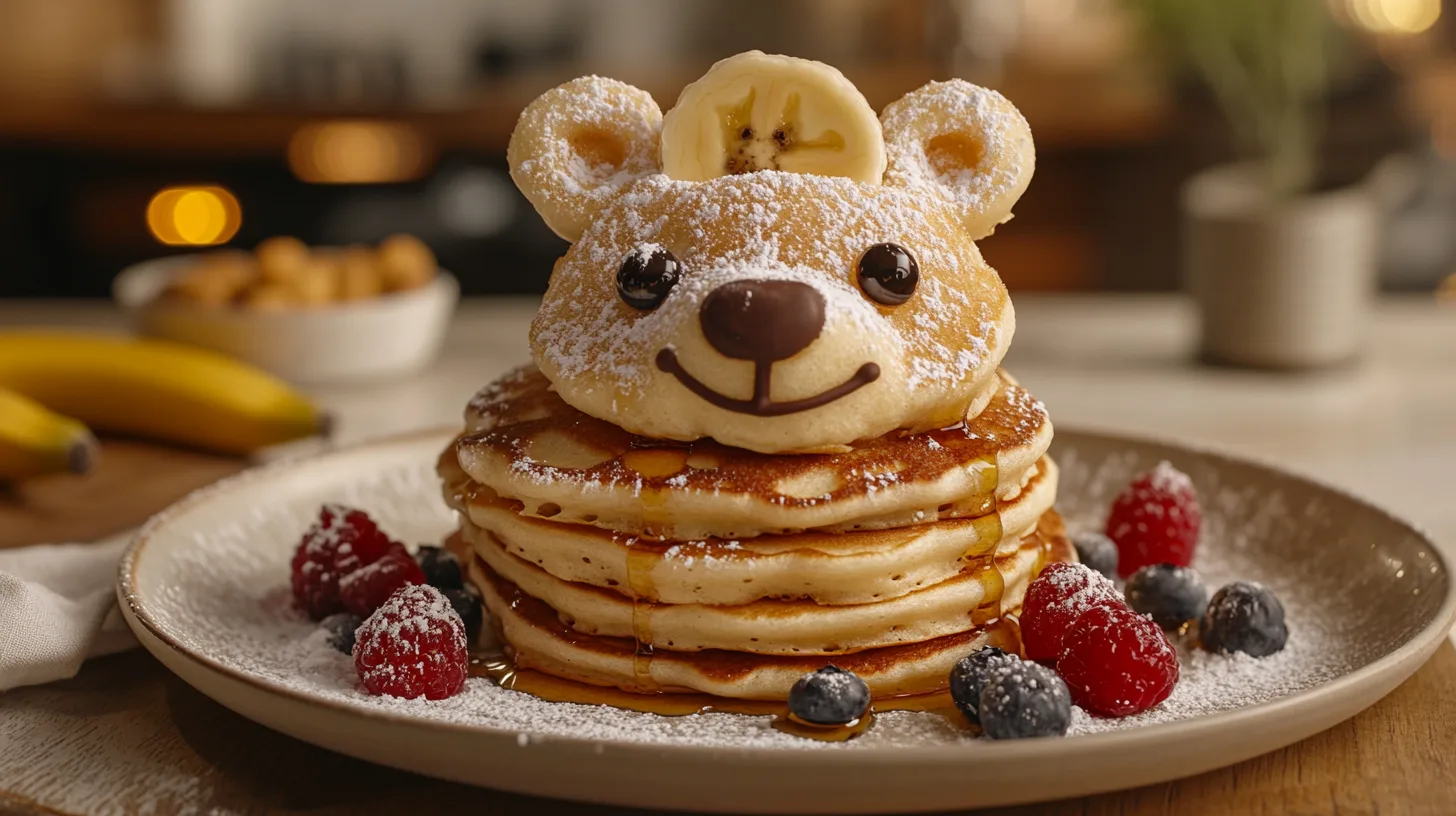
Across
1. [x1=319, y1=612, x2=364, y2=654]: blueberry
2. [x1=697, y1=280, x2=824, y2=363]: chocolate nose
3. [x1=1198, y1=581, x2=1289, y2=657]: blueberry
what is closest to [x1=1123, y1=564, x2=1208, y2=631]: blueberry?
[x1=1198, y1=581, x2=1289, y2=657]: blueberry

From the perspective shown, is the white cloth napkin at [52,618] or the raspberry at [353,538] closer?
the white cloth napkin at [52,618]

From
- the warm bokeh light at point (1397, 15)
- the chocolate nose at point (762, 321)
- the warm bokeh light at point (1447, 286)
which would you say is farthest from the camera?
the warm bokeh light at point (1397, 15)

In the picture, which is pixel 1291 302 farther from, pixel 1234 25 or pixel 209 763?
pixel 209 763

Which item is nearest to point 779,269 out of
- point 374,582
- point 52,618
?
point 374,582

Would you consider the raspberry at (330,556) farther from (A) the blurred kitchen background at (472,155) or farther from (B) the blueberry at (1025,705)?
(A) the blurred kitchen background at (472,155)

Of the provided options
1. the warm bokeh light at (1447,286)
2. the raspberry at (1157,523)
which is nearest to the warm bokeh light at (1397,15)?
the warm bokeh light at (1447,286)

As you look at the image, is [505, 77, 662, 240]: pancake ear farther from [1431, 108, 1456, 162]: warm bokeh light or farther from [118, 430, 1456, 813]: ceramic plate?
[1431, 108, 1456, 162]: warm bokeh light

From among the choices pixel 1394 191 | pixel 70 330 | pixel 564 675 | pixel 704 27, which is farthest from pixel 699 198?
pixel 704 27
